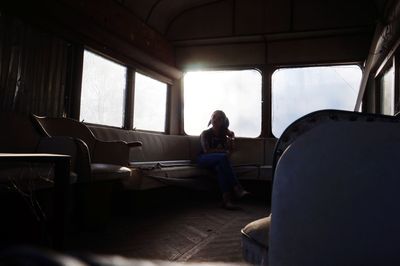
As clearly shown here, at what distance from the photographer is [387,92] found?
14.4 ft

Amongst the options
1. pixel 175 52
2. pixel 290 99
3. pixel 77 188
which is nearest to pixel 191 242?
pixel 77 188

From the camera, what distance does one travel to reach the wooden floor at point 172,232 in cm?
231

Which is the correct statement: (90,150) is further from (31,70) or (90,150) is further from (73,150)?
(31,70)

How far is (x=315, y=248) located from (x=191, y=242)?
200 cm

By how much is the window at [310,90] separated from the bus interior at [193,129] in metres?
0.02

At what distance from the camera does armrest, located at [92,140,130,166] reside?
330 cm

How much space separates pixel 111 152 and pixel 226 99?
9.40ft

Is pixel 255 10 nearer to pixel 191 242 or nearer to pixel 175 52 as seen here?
pixel 175 52

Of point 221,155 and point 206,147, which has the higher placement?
point 206,147

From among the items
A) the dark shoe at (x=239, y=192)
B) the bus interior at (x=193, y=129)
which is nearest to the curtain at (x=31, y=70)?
the bus interior at (x=193, y=129)

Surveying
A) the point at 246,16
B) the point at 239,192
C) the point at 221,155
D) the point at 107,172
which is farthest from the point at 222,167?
the point at 246,16

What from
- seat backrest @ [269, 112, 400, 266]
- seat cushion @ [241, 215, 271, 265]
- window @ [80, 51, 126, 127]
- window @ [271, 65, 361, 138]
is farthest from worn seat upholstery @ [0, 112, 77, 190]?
window @ [271, 65, 361, 138]

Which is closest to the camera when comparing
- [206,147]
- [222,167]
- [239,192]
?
[239,192]

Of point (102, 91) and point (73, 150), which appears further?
point (102, 91)
